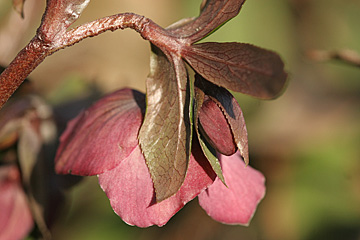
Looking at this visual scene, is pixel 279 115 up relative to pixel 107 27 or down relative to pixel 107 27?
down

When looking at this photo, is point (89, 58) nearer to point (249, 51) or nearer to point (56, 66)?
point (56, 66)

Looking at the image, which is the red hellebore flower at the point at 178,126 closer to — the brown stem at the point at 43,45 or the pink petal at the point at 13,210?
the brown stem at the point at 43,45

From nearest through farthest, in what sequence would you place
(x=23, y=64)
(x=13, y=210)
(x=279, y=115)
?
(x=23, y=64)
(x=13, y=210)
(x=279, y=115)

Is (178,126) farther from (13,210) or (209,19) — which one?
(13,210)

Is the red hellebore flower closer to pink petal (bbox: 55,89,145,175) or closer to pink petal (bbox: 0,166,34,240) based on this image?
pink petal (bbox: 55,89,145,175)

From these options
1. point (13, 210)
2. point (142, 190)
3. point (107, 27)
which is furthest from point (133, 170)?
point (13, 210)

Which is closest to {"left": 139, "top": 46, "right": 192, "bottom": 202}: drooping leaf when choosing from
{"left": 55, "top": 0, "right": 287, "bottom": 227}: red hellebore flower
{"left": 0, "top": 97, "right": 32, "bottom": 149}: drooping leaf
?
{"left": 55, "top": 0, "right": 287, "bottom": 227}: red hellebore flower
